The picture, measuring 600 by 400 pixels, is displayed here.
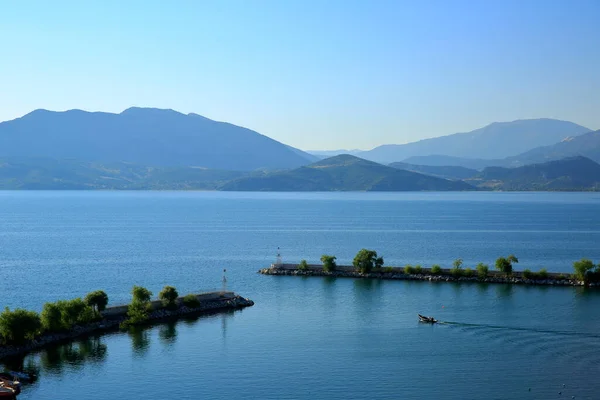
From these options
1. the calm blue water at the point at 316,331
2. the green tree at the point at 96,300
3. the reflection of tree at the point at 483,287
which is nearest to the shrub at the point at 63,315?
the green tree at the point at 96,300

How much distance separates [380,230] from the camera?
437 feet

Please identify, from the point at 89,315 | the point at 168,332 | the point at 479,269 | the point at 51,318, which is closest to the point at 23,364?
the point at 51,318

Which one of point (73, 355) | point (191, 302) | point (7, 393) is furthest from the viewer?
point (191, 302)

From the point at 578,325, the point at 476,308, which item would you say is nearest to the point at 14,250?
the point at 476,308

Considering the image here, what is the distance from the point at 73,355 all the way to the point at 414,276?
38.5 m

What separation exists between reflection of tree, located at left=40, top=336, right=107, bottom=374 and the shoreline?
107 feet

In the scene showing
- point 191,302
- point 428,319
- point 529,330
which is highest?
point 191,302

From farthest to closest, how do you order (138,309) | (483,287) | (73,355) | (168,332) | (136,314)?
1. (483,287)
2. (138,309)
3. (136,314)
4. (168,332)
5. (73,355)

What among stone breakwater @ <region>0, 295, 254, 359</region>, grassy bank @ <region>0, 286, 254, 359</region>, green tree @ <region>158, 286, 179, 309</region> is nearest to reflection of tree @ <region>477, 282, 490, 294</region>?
stone breakwater @ <region>0, 295, 254, 359</region>

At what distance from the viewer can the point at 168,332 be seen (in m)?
49.5

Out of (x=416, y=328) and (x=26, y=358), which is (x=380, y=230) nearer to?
(x=416, y=328)

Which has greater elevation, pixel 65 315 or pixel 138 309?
pixel 65 315

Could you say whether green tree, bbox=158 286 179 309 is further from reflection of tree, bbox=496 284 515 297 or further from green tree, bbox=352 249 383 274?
reflection of tree, bbox=496 284 515 297

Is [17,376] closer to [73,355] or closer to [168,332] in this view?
[73,355]
